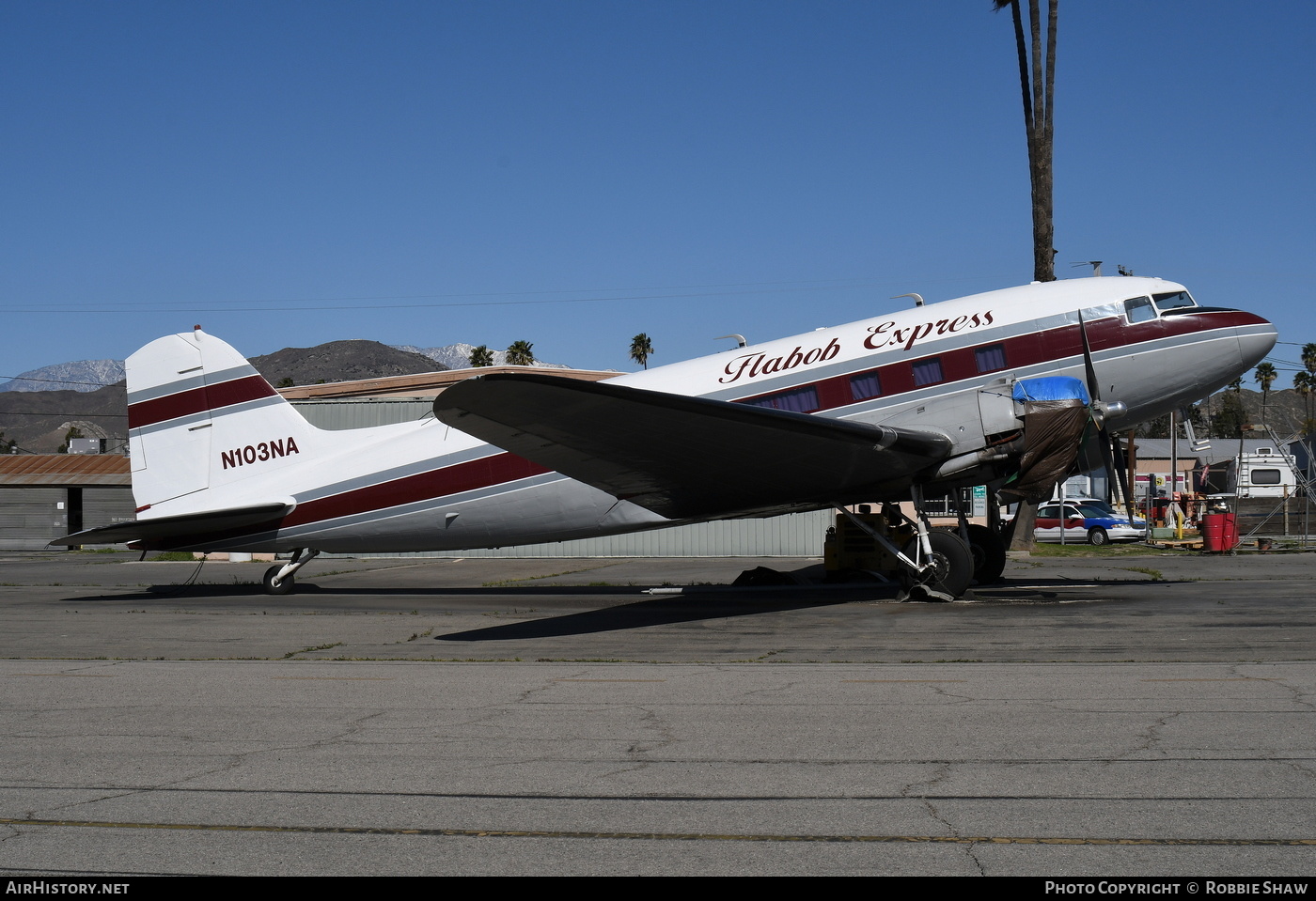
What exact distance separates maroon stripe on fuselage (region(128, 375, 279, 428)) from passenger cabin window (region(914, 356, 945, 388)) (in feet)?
39.9

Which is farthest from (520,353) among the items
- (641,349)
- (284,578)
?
(284,578)

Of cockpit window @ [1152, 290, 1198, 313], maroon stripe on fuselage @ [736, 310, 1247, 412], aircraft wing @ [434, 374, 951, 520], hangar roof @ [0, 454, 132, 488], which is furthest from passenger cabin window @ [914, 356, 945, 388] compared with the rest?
hangar roof @ [0, 454, 132, 488]

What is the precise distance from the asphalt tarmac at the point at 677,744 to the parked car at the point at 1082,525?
28182mm

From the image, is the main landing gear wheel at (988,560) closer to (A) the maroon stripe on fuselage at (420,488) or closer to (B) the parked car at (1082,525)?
(A) the maroon stripe on fuselage at (420,488)

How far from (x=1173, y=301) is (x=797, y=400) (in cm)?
654

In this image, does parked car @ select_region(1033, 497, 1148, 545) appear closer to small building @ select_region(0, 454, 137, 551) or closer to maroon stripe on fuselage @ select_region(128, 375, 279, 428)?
maroon stripe on fuselage @ select_region(128, 375, 279, 428)

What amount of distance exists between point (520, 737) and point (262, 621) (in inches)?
384

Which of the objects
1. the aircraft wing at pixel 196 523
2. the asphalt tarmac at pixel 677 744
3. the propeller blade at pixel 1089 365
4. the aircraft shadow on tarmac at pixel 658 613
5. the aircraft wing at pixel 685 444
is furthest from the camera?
the aircraft wing at pixel 196 523

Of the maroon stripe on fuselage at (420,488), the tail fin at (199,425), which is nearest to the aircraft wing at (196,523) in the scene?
the maroon stripe on fuselage at (420,488)

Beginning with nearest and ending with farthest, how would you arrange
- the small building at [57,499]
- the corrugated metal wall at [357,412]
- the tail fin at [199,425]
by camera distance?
the tail fin at [199,425]
the corrugated metal wall at [357,412]
the small building at [57,499]

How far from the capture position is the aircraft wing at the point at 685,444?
494 inches

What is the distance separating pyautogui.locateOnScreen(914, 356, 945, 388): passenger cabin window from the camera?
17.0 meters
